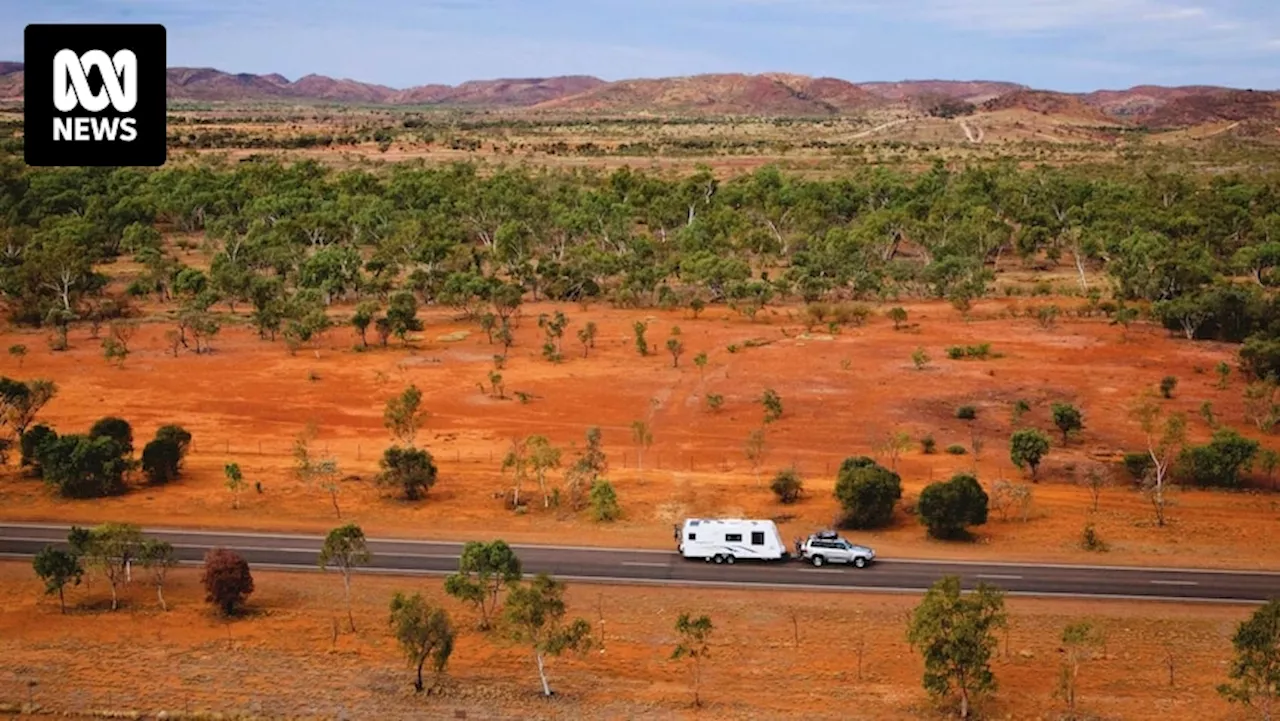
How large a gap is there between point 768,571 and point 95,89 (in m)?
24.5

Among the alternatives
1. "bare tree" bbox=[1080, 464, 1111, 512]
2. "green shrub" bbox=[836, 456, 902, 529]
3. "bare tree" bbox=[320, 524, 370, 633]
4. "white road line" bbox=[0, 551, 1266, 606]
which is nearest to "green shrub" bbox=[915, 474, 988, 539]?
"green shrub" bbox=[836, 456, 902, 529]

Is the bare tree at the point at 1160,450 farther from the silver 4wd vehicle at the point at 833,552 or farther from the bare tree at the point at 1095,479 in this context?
the silver 4wd vehicle at the point at 833,552

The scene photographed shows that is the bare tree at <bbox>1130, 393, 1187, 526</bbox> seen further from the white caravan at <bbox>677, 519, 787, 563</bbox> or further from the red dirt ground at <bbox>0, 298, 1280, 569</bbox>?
the white caravan at <bbox>677, 519, 787, 563</bbox>

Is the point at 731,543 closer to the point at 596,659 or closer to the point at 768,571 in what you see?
the point at 768,571

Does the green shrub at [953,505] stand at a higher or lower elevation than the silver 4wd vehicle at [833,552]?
higher

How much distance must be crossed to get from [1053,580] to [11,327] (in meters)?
67.2

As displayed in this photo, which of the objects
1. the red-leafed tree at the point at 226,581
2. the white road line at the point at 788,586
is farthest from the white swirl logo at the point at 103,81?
the white road line at the point at 788,586

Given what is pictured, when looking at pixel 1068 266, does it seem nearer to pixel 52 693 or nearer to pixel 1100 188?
pixel 1100 188

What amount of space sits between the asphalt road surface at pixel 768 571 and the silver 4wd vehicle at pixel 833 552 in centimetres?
26

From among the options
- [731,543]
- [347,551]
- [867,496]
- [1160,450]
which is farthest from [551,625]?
[1160,450]

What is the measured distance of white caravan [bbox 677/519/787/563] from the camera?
3519 centimetres

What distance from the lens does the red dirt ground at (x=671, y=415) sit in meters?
39.2

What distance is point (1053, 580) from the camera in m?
34.0

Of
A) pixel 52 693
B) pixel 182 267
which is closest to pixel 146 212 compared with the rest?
pixel 182 267
